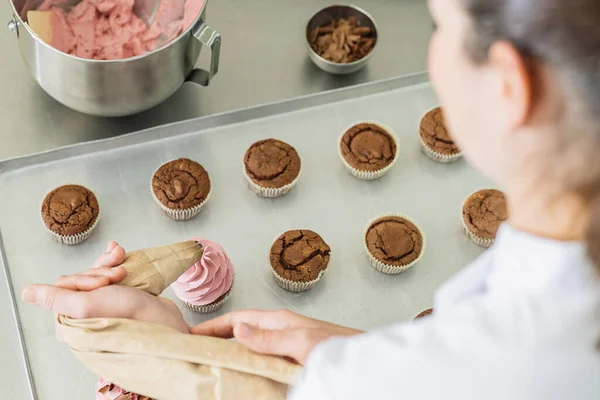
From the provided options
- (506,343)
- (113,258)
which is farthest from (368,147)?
(506,343)

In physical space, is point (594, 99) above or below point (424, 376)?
above

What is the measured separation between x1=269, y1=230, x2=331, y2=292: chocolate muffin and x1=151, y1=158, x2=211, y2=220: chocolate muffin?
20 centimetres

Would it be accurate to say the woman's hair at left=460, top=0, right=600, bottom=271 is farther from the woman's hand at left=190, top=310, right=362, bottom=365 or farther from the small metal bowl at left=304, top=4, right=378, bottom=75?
the small metal bowl at left=304, top=4, right=378, bottom=75

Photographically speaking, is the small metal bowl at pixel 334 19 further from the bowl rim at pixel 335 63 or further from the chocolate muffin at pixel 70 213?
the chocolate muffin at pixel 70 213

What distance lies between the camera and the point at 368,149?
162 centimetres

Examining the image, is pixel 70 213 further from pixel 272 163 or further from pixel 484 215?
pixel 484 215

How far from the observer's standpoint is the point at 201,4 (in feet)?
4.76

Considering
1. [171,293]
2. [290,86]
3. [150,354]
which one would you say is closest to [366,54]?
[290,86]

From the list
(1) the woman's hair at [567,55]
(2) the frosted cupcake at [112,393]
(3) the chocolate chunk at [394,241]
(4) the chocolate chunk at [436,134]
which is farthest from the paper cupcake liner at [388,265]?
(1) the woman's hair at [567,55]

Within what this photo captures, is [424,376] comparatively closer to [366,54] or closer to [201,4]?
[201,4]

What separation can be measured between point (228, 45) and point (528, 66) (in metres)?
1.21

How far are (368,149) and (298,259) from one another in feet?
1.09

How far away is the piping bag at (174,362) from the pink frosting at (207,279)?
1.01 ft

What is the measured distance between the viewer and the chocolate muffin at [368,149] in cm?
161
